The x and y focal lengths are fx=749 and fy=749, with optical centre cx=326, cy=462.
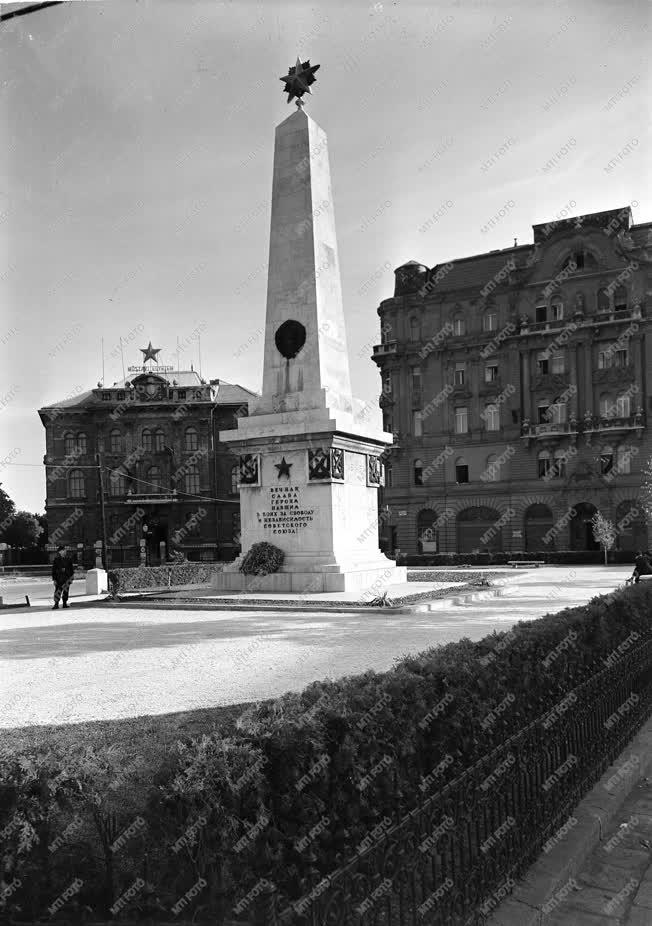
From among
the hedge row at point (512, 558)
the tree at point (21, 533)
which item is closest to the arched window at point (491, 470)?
the hedge row at point (512, 558)

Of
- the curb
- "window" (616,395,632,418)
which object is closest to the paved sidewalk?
the curb

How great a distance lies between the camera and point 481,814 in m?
4.13

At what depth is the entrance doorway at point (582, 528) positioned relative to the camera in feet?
179

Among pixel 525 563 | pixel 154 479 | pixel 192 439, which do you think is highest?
pixel 192 439

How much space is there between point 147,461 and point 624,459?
42.9 meters

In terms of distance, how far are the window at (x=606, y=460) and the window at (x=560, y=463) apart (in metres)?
2.61

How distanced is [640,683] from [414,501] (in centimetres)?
5264

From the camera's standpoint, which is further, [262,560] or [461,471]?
[461,471]

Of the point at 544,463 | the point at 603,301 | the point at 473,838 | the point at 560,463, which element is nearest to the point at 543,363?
the point at 603,301

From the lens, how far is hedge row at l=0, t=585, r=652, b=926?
3.29m

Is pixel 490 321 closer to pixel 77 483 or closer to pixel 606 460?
pixel 606 460

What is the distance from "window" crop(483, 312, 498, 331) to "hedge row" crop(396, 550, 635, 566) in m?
21.0

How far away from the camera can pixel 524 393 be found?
57906 millimetres

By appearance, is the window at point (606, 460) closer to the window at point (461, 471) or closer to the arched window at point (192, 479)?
the window at point (461, 471)
